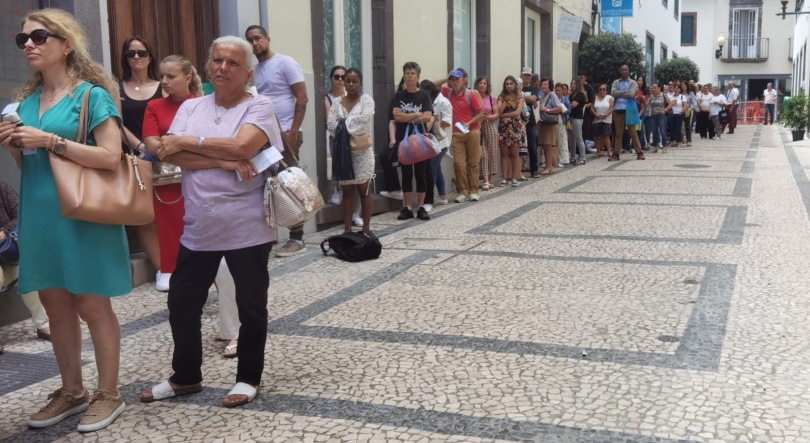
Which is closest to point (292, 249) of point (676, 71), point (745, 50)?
point (676, 71)

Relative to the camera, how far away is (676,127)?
2059cm

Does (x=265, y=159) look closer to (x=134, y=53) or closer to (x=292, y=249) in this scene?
(x=134, y=53)

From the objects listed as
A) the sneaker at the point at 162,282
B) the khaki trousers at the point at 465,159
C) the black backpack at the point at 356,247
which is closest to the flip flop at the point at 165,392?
the sneaker at the point at 162,282

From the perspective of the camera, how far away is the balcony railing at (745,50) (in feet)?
153

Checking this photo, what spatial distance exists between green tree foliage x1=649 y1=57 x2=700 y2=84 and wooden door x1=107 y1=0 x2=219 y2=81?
24.1 meters

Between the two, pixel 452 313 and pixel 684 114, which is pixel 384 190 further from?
pixel 684 114

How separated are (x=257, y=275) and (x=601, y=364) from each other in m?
1.67

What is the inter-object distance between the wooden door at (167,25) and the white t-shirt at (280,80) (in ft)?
2.55

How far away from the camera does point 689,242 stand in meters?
7.27

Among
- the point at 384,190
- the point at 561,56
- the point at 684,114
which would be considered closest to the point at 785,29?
the point at 684,114

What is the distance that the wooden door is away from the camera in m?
6.61

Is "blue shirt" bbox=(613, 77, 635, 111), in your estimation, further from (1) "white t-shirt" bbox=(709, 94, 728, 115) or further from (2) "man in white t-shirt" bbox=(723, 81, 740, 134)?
(2) "man in white t-shirt" bbox=(723, 81, 740, 134)

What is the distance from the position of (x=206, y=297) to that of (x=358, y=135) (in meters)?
4.44

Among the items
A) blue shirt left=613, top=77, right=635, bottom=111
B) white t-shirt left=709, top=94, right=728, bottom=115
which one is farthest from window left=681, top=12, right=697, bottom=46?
blue shirt left=613, top=77, right=635, bottom=111
